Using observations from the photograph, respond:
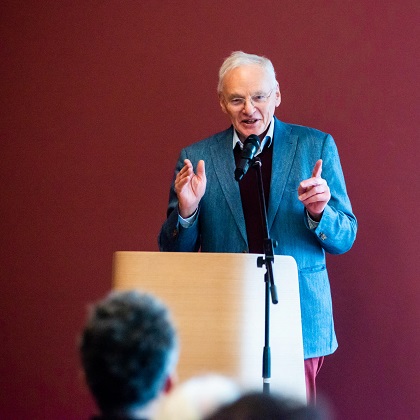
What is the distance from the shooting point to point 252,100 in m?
2.68

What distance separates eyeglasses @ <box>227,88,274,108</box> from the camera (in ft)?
8.80

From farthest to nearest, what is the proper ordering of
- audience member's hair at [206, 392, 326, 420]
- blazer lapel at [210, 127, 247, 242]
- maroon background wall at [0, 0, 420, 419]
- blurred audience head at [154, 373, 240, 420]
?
maroon background wall at [0, 0, 420, 419]
blazer lapel at [210, 127, 247, 242]
blurred audience head at [154, 373, 240, 420]
audience member's hair at [206, 392, 326, 420]

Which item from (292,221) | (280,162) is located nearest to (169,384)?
(292,221)

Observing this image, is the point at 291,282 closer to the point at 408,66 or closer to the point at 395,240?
the point at 395,240

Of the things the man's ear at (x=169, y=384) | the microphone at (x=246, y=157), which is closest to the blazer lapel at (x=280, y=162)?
the microphone at (x=246, y=157)

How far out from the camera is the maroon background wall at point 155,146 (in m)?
3.17

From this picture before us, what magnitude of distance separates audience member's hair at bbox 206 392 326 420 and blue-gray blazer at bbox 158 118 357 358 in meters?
1.55

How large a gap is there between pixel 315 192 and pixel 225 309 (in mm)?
420

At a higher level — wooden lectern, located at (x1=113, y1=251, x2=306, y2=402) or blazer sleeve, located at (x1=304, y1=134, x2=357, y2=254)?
blazer sleeve, located at (x1=304, y1=134, x2=357, y2=254)

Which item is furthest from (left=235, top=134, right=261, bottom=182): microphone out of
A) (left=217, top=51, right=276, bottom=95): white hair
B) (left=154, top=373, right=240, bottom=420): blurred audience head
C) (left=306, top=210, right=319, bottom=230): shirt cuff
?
(left=154, top=373, right=240, bottom=420): blurred audience head

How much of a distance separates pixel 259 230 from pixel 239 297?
46 centimetres

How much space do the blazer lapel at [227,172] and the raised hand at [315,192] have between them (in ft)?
1.10

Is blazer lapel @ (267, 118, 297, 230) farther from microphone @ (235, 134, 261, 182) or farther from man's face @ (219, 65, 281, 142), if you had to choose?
microphone @ (235, 134, 261, 182)

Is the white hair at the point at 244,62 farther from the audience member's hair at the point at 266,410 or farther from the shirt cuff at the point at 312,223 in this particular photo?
the audience member's hair at the point at 266,410
